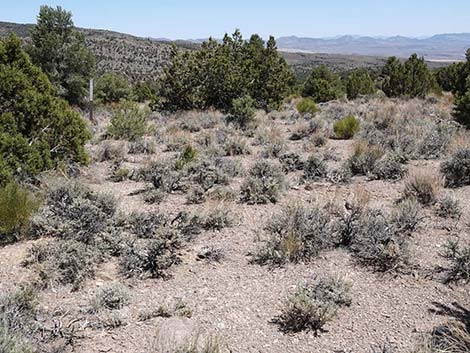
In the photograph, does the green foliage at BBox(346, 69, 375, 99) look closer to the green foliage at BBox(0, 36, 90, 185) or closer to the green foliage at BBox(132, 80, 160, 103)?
the green foliage at BBox(132, 80, 160, 103)

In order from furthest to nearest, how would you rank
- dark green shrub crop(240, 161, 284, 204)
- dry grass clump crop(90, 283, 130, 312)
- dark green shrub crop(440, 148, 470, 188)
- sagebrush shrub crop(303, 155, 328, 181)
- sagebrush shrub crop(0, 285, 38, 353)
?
sagebrush shrub crop(303, 155, 328, 181), dark green shrub crop(440, 148, 470, 188), dark green shrub crop(240, 161, 284, 204), dry grass clump crop(90, 283, 130, 312), sagebrush shrub crop(0, 285, 38, 353)

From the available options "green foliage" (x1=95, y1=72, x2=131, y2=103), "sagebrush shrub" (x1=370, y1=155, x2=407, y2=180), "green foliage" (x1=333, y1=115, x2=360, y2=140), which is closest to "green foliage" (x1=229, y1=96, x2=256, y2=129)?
"green foliage" (x1=333, y1=115, x2=360, y2=140)

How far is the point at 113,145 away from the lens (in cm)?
1008

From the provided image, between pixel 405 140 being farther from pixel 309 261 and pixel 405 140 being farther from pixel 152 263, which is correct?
pixel 152 263

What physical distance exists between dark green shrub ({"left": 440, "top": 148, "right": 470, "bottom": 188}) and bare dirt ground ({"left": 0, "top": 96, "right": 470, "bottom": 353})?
51.3 inches

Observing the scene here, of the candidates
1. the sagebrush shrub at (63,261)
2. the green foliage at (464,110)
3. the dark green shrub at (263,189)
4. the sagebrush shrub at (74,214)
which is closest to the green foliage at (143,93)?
the green foliage at (464,110)

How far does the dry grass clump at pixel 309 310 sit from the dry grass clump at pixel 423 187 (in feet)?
10.2

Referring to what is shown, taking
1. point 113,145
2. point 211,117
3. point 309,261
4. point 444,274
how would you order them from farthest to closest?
1. point 211,117
2. point 113,145
3. point 309,261
4. point 444,274

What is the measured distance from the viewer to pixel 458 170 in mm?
7699

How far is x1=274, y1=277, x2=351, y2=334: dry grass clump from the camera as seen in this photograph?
391 centimetres

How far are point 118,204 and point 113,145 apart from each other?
372cm

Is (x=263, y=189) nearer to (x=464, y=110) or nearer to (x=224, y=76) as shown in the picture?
(x=464, y=110)

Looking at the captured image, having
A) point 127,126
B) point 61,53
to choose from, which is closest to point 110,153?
point 127,126

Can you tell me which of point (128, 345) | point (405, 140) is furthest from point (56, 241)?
point (405, 140)
